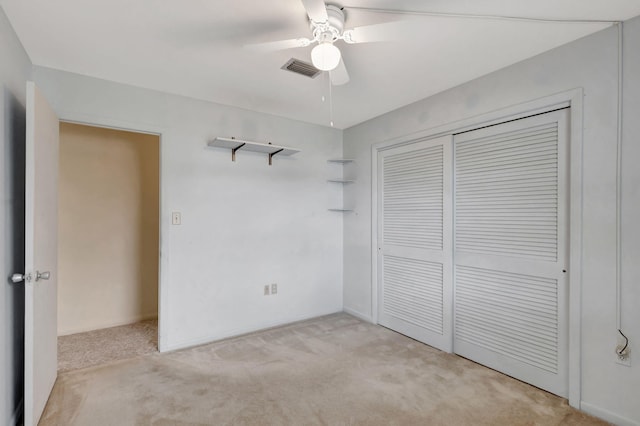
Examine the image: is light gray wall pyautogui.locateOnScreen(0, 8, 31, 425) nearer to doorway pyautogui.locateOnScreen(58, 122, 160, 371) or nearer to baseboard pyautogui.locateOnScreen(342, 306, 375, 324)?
doorway pyautogui.locateOnScreen(58, 122, 160, 371)

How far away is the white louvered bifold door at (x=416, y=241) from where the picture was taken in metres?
2.92

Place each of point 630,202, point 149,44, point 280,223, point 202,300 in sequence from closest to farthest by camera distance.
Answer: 1. point 630,202
2. point 149,44
3. point 202,300
4. point 280,223

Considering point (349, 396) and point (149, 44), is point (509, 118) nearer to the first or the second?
point (349, 396)

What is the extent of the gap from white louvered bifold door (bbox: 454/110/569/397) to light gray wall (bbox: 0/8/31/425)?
10.1 ft

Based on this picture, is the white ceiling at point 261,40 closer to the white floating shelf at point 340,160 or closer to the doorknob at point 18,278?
the white floating shelf at point 340,160

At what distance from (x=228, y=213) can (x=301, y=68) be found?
5.12 ft

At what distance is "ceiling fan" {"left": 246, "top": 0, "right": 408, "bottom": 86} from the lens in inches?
63.3

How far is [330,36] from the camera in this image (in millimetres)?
1755

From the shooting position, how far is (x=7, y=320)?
1756 millimetres

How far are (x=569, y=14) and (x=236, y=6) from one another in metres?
Answer: 1.83

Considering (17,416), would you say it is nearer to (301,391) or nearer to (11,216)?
(11,216)

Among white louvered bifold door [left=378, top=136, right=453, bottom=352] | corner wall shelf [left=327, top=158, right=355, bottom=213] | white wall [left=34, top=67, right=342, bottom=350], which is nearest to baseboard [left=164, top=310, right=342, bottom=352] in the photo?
white wall [left=34, top=67, right=342, bottom=350]

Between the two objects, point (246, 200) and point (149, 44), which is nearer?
point (149, 44)

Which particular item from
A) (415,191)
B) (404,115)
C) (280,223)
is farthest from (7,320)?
(404,115)
